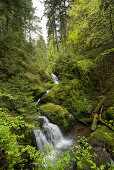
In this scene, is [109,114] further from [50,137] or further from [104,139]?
[50,137]

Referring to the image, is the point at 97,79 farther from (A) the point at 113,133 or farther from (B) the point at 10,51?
(B) the point at 10,51

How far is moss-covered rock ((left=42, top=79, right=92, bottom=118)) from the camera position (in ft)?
24.3

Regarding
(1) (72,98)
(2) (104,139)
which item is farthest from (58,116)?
(2) (104,139)

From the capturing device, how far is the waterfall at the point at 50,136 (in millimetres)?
4648

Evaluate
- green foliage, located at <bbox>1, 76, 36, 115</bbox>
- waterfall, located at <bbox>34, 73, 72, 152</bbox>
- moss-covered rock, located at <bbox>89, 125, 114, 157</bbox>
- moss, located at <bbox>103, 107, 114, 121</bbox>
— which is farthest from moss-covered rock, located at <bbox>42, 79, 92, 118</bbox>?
green foliage, located at <bbox>1, 76, 36, 115</bbox>

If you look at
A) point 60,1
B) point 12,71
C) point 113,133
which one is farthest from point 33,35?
point 113,133

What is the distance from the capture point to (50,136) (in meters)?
5.09

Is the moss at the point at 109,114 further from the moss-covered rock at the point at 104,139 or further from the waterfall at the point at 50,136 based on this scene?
the waterfall at the point at 50,136

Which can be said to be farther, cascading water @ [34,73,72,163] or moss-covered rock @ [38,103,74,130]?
moss-covered rock @ [38,103,74,130]

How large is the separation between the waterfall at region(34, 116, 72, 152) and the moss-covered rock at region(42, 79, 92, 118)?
7.75ft

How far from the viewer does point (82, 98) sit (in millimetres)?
8188

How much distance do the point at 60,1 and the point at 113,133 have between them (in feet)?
50.5

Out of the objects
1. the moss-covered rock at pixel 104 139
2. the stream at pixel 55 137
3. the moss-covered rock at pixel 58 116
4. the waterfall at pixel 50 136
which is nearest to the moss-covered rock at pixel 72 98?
the moss-covered rock at pixel 58 116

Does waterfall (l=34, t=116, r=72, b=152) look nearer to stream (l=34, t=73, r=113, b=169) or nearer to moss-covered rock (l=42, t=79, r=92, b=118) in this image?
stream (l=34, t=73, r=113, b=169)
